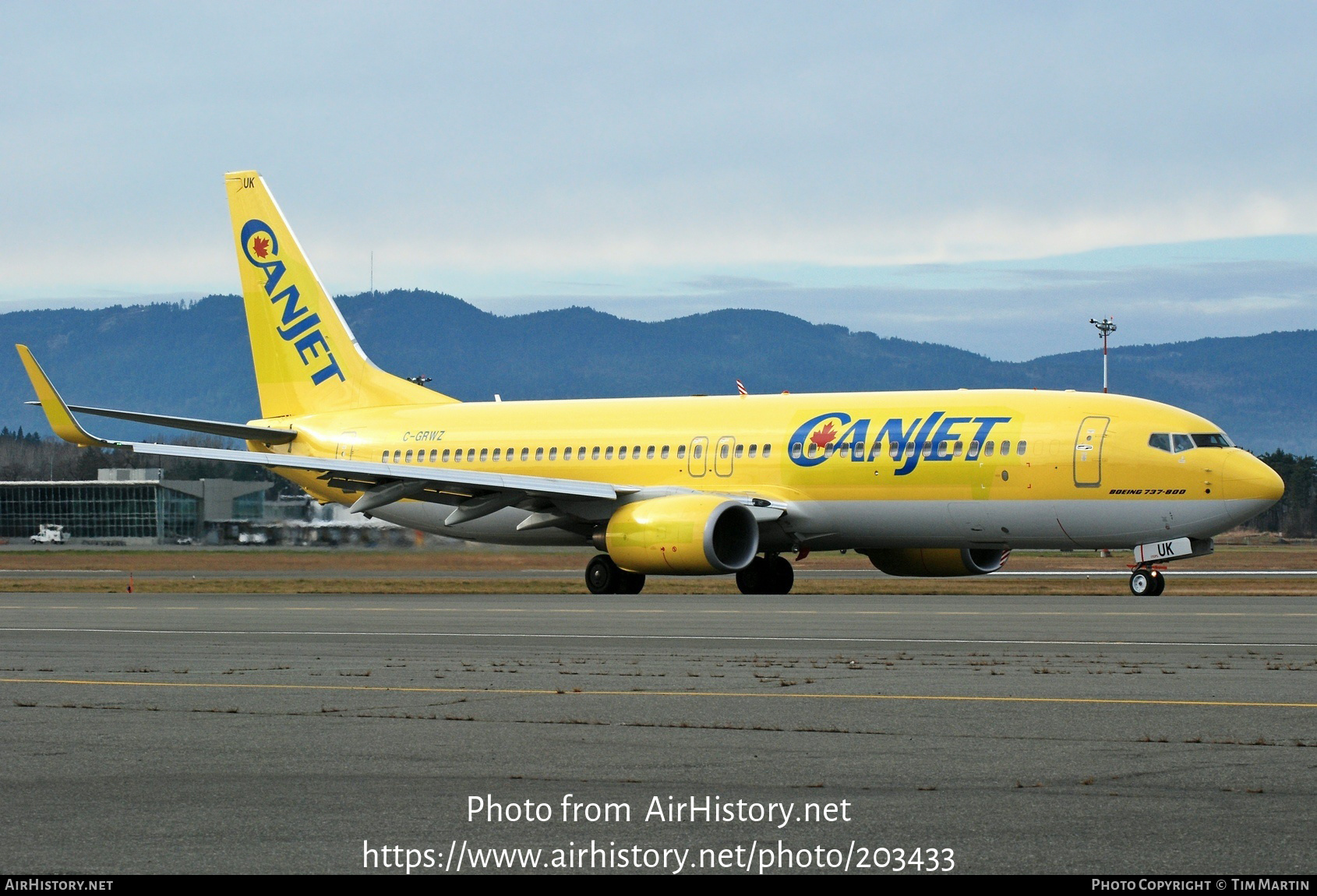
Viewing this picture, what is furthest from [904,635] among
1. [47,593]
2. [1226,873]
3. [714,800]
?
[47,593]

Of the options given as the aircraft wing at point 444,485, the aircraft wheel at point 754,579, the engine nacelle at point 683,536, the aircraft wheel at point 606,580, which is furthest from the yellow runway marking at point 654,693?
the aircraft wheel at point 754,579

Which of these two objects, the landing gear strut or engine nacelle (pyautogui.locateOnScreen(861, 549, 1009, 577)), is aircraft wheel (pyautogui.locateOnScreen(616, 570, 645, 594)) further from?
engine nacelle (pyautogui.locateOnScreen(861, 549, 1009, 577))

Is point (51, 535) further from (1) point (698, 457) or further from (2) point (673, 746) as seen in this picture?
(2) point (673, 746)

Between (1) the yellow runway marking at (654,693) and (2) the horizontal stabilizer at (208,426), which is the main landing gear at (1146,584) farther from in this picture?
(2) the horizontal stabilizer at (208,426)

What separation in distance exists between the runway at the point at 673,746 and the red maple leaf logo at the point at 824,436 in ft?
40.7

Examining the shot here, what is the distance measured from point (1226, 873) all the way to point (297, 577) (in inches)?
1557

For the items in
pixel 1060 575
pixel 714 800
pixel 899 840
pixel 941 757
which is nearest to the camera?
pixel 899 840

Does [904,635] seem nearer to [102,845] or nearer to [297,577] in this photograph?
[102,845]

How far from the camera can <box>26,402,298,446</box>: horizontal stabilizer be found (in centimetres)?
3425

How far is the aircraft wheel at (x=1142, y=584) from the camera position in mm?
29500

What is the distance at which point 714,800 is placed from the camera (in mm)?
8070

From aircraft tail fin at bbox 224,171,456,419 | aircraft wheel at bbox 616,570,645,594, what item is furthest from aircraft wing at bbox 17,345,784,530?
aircraft tail fin at bbox 224,171,456,419

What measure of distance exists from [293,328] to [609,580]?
1328cm

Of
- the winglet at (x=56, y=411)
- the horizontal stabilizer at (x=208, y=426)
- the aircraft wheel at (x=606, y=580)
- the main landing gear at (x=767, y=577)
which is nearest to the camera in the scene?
the aircraft wheel at (x=606, y=580)
